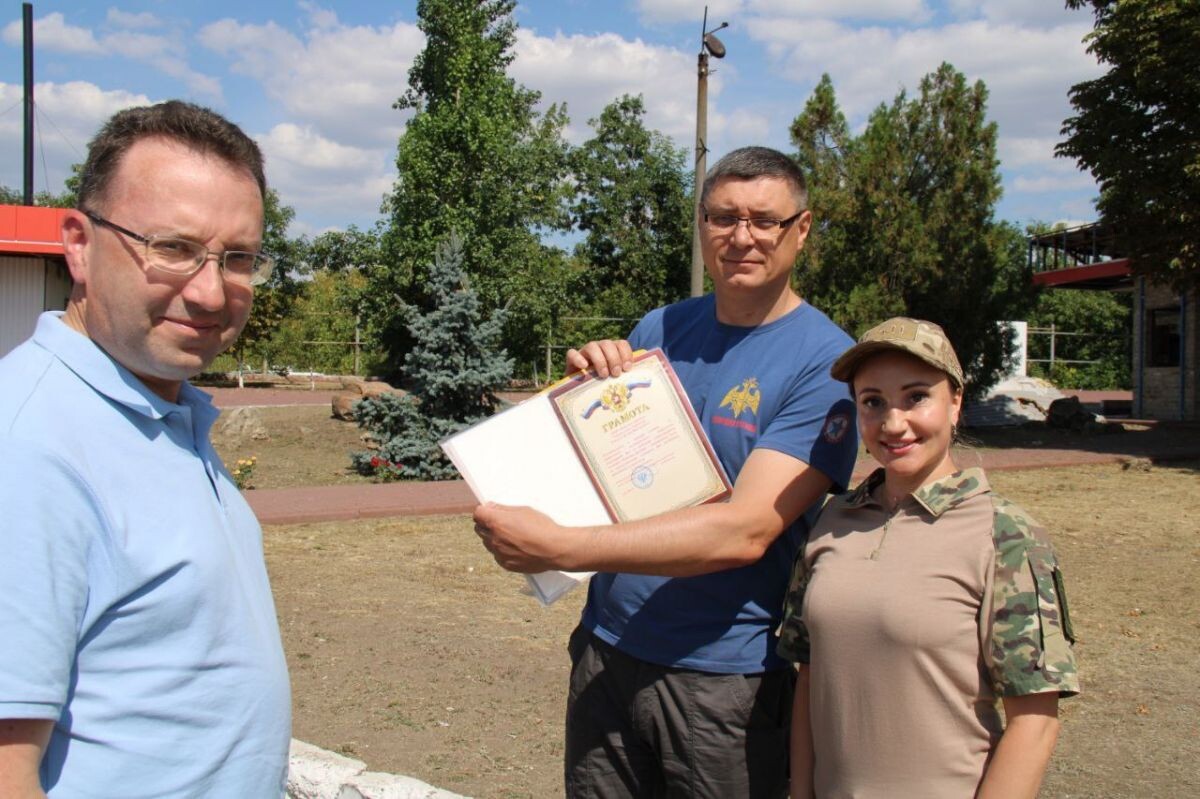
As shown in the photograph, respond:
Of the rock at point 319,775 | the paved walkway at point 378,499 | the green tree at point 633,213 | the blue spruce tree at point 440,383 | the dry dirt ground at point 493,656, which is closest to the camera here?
the rock at point 319,775

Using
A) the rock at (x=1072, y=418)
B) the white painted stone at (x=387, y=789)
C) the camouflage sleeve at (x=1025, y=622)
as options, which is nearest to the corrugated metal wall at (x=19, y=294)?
the white painted stone at (x=387, y=789)

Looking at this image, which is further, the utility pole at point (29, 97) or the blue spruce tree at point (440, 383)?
the utility pole at point (29, 97)

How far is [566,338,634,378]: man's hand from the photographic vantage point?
2352 millimetres

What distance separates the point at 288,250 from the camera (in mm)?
32656

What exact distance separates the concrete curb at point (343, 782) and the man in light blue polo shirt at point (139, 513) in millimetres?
1609

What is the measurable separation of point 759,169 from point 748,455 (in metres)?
0.66

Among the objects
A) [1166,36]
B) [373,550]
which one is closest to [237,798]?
[373,550]

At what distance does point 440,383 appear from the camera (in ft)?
44.3

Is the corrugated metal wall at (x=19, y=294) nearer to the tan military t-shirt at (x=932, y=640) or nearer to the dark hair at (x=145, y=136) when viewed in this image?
the dark hair at (x=145, y=136)

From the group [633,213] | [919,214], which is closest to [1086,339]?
[633,213]

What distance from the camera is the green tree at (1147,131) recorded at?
1516cm

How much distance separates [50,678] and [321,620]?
5715mm

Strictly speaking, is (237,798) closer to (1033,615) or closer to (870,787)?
(870,787)

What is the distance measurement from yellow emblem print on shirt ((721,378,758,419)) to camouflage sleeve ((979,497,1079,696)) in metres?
0.61
